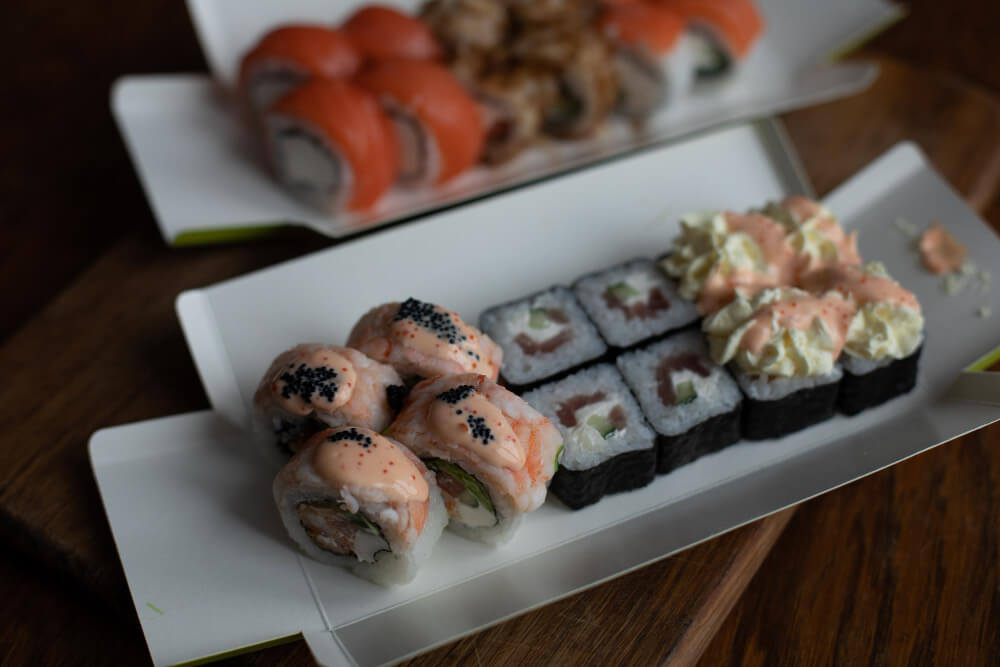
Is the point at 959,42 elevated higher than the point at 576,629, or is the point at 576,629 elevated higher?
the point at 959,42

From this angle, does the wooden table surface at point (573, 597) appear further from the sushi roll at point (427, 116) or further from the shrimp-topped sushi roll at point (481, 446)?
the sushi roll at point (427, 116)

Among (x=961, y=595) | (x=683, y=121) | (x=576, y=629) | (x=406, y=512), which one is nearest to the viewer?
(x=406, y=512)

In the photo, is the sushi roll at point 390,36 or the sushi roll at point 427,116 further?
the sushi roll at point 390,36

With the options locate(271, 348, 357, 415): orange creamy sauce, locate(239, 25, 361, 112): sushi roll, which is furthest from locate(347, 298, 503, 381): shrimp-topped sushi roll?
locate(239, 25, 361, 112): sushi roll

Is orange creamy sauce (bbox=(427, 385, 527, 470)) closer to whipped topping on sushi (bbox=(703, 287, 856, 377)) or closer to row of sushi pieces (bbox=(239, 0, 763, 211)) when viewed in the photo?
whipped topping on sushi (bbox=(703, 287, 856, 377))

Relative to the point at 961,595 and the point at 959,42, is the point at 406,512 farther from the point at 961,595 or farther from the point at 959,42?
the point at 959,42

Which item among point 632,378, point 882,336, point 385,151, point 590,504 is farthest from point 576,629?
point 385,151

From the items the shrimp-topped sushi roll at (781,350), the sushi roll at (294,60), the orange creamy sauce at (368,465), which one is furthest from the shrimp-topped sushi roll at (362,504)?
the sushi roll at (294,60)

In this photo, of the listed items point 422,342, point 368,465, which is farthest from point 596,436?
point 368,465
